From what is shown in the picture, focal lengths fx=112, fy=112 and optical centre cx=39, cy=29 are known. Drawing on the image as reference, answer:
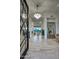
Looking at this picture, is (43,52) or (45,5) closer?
(43,52)

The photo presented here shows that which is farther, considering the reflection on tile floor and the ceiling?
the ceiling

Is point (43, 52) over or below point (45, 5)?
below

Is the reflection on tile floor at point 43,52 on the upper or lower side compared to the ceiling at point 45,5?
lower

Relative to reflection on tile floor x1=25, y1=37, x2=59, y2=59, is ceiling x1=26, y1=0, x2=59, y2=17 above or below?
above

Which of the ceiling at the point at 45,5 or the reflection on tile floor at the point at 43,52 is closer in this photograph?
the reflection on tile floor at the point at 43,52
